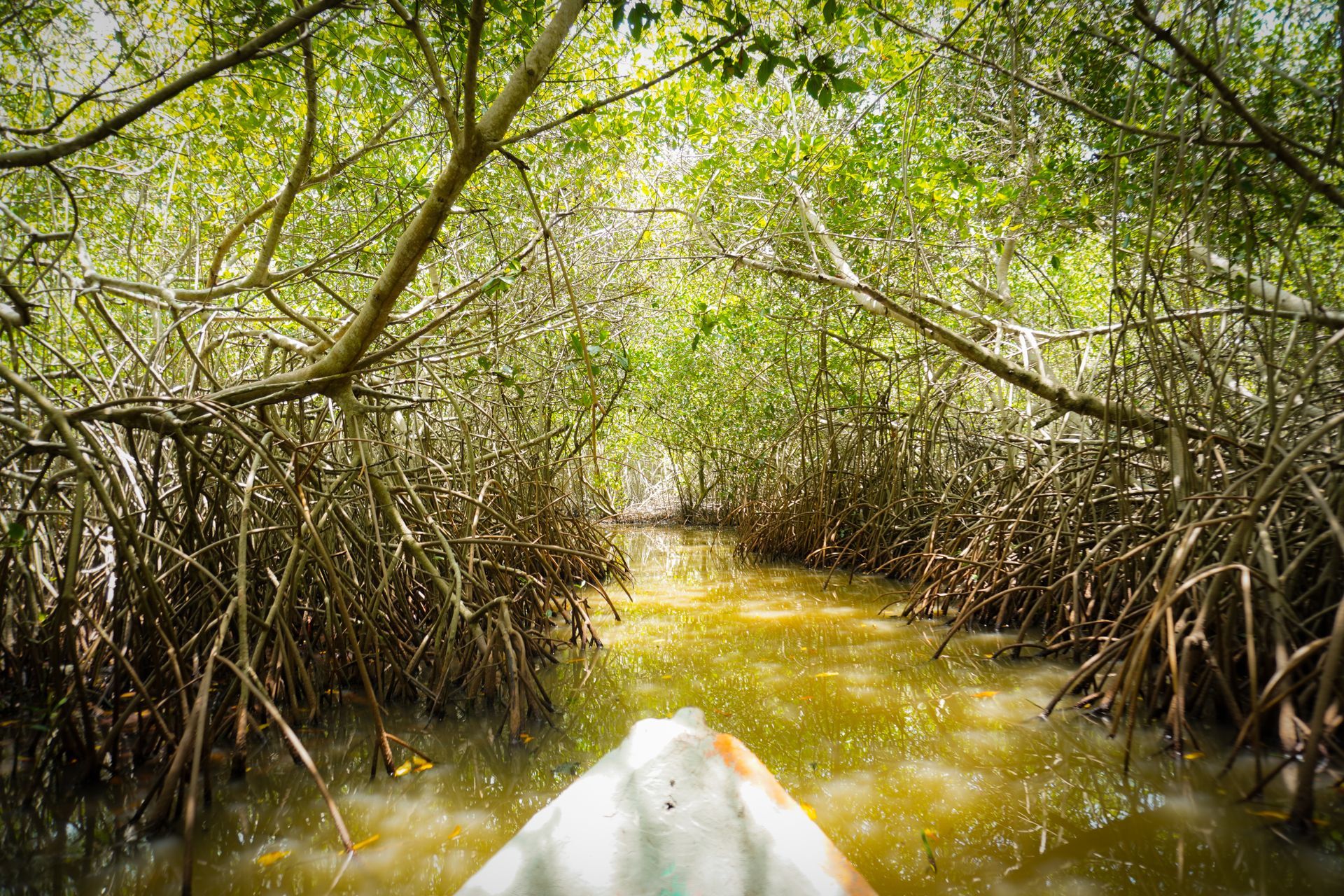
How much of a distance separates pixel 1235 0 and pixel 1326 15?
3.85 meters

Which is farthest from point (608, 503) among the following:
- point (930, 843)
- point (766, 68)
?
point (930, 843)

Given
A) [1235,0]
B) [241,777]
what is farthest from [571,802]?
[1235,0]

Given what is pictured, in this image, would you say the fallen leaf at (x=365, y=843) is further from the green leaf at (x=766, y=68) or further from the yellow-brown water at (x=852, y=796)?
the green leaf at (x=766, y=68)

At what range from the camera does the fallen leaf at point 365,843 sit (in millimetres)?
1667

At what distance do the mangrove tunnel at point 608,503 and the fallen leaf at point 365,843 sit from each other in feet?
0.09

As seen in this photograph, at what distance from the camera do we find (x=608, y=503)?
5277mm

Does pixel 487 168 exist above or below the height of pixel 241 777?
above

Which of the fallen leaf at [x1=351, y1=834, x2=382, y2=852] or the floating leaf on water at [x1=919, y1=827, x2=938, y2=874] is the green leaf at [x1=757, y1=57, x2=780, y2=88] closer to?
the floating leaf on water at [x1=919, y1=827, x2=938, y2=874]

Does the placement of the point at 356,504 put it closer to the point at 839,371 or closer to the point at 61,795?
the point at 61,795

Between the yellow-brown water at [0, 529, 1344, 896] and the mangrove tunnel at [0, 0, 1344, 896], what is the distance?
2 cm

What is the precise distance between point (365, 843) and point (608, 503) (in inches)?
144

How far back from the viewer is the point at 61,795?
6.30ft

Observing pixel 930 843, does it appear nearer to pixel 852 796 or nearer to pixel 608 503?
pixel 852 796

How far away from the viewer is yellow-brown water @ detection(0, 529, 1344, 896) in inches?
59.1
